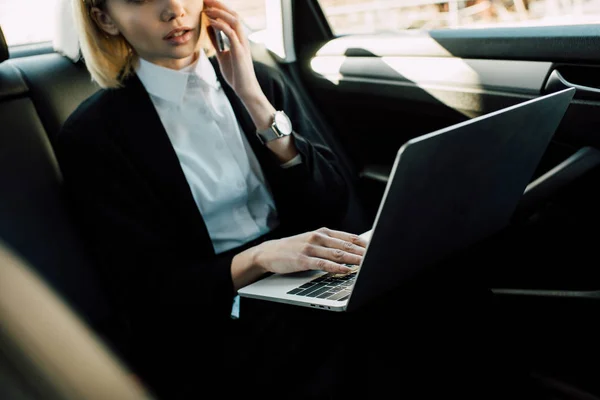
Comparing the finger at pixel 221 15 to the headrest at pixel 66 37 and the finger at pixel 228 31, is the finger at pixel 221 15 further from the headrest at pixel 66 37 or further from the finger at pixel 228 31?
the headrest at pixel 66 37

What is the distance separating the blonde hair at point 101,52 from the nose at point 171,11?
0.38 feet

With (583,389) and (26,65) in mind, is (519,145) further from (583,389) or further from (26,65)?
(26,65)

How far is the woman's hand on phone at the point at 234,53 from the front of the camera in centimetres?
120

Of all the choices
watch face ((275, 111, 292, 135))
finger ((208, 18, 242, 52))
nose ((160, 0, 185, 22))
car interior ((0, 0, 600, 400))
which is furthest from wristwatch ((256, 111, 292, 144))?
car interior ((0, 0, 600, 400))

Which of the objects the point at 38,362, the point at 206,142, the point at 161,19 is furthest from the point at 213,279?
the point at 38,362

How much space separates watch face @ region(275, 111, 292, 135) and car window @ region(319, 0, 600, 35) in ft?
1.77

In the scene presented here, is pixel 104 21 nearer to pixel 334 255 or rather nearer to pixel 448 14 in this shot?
pixel 334 255

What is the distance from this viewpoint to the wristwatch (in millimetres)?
1191

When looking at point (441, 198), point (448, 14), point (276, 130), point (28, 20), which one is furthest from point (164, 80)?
point (448, 14)

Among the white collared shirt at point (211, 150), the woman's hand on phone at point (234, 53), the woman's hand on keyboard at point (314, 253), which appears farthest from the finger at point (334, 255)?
the woman's hand on phone at point (234, 53)

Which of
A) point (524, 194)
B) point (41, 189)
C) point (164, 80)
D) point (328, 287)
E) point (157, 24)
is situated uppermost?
point (157, 24)

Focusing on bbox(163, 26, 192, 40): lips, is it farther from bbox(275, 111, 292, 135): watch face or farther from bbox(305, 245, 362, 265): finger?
bbox(305, 245, 362, 265): finger

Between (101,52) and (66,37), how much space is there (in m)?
0.17

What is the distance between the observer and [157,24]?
1.09 m
